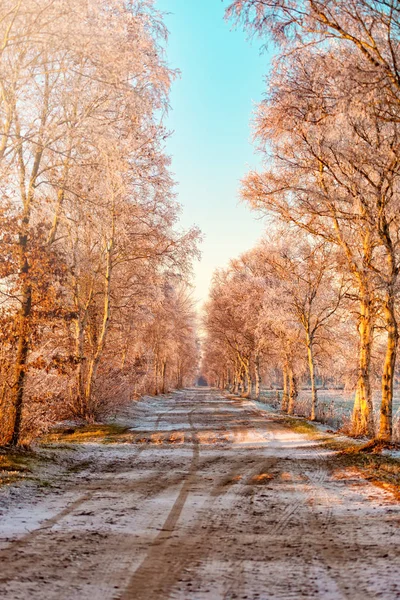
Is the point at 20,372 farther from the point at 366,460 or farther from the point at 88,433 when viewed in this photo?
the point at 366,460

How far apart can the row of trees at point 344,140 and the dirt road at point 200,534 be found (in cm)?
511

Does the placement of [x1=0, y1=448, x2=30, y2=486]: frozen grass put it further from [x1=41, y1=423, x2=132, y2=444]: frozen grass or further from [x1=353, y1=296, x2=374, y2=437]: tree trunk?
[x1=353, y1=296, x2=374, y2=437]: tree trunk

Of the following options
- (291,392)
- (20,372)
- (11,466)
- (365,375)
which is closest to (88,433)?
(20,372)

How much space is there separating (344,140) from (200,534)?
8.96m

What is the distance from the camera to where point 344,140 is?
11.0 metres

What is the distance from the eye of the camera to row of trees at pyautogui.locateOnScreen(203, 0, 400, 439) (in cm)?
812

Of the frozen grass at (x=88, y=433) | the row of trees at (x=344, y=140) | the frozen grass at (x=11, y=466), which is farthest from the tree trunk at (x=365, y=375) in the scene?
the frozen grass at (x=11, y=466)

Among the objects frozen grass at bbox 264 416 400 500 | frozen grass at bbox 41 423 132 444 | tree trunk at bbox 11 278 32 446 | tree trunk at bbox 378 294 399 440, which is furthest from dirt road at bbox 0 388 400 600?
frozen grass at bbox 41 423 132 444

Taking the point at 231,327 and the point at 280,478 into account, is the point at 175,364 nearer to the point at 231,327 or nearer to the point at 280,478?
the point at 231,327

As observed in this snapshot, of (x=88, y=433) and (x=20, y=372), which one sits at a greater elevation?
(x=20, y=372)

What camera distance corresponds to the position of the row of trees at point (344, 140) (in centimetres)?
812

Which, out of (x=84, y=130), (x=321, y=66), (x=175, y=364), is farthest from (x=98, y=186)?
(x=175, y=364)

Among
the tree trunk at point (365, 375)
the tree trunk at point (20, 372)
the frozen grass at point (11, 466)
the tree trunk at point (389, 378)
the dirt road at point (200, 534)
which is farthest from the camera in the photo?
the tree trunk at point (365, 375)

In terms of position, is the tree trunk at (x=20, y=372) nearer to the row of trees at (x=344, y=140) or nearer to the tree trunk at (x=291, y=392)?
the row of trees at (x=344, y=140)
